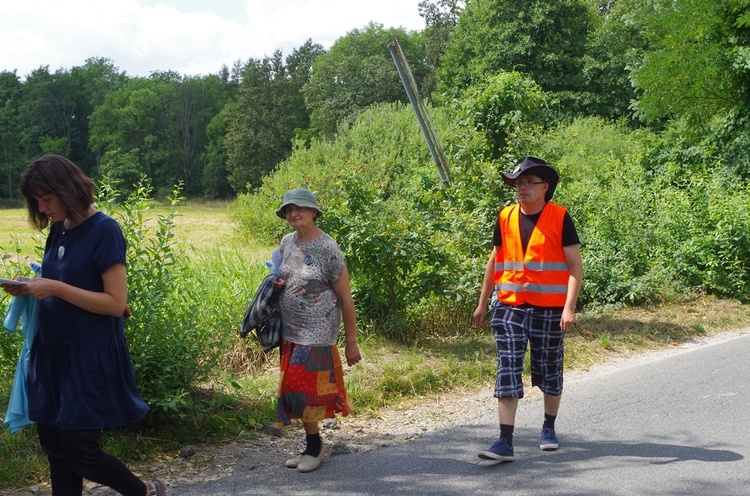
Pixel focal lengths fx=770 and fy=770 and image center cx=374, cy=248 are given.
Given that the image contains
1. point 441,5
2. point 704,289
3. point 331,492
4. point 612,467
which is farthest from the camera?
point 441,5

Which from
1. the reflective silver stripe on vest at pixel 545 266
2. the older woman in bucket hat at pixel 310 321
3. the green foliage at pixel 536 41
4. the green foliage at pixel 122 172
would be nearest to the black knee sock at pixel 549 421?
the reflective silver stripe on vest at pixel 545 266

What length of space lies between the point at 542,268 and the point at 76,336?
2.79m

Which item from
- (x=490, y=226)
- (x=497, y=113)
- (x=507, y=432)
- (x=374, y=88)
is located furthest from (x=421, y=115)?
(x=374, y=88)

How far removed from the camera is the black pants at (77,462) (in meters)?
3.66

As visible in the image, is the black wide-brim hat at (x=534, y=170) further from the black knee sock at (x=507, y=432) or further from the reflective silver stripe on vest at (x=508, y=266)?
the black knee sock at (x=507, y=432)

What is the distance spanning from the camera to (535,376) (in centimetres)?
514

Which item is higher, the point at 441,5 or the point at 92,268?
the point at 441,5

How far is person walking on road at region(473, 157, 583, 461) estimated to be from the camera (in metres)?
4.86

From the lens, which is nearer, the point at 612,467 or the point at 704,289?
the point at 612,467

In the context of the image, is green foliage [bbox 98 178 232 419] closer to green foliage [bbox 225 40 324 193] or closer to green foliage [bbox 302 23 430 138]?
green foliage [bbox 302 23 430 138]

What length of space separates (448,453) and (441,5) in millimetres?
64779

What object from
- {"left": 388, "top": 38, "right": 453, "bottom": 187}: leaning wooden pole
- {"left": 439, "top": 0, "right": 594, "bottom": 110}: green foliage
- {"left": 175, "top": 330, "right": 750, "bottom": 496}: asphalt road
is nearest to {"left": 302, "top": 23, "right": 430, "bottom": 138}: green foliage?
{"left": 439, "top": 0, "right": 594, "bottom": 110}: green foliage

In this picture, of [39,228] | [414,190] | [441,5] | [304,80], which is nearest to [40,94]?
[304,80]

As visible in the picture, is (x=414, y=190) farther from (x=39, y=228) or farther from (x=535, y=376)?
(x=39, y=228)
